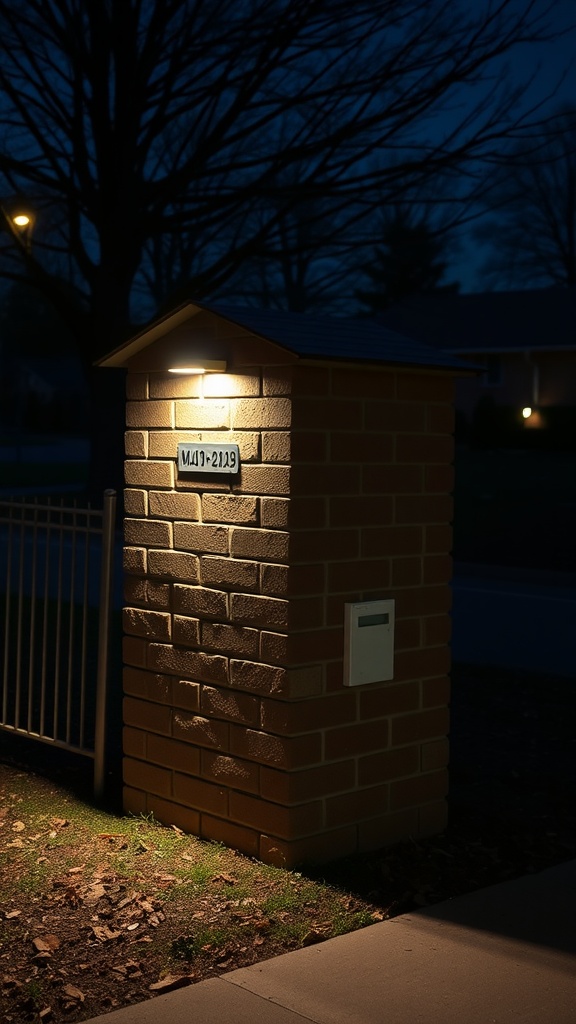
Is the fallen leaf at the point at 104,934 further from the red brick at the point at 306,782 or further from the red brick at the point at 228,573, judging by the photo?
the red brick at the point at 228,573

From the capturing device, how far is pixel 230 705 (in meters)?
5.48

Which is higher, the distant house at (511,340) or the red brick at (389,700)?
the distant house at (511,340)

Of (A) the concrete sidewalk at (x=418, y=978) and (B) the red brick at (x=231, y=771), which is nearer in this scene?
(A) the concrete sidewalk at (x=418, y=978)

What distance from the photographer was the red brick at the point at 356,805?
540 centimetres

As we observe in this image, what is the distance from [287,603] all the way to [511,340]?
39.1 meters

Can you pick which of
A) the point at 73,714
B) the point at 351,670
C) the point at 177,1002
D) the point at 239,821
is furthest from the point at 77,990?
the point at 73,714

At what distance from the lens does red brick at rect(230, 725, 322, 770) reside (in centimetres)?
522

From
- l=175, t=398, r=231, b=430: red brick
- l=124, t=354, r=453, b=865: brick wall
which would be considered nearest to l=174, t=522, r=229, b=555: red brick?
l=124, t=354, r=453, b=865: brick wall

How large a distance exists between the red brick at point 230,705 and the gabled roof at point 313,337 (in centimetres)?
149

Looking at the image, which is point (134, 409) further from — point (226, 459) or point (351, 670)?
point (351, 670)

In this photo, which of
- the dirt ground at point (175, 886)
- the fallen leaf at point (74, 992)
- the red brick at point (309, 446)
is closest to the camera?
the fallen leaf at point (74, 992)

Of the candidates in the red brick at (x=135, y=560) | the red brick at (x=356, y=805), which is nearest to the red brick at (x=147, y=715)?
the red brick at (x=135, y=560)

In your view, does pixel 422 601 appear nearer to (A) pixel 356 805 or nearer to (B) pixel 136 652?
(A) pixel 356 805

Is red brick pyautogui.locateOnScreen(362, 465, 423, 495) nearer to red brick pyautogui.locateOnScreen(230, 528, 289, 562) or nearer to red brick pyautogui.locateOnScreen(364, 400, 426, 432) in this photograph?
red brick pyautogui.locateOnScreen(364, 400, 426, 432)
